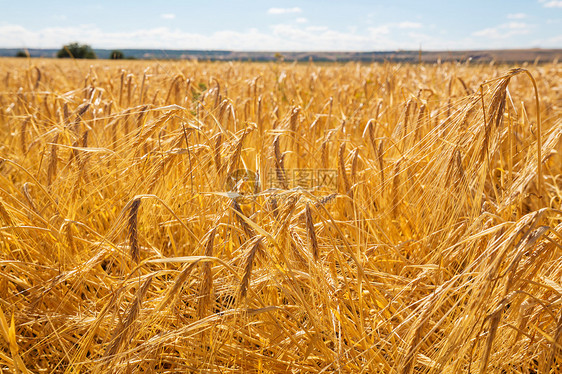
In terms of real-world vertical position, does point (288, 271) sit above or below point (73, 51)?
below

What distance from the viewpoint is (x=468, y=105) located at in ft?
3.46

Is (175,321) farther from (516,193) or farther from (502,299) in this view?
(516,193)

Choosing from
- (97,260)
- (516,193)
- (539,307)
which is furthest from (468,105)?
(97,260)

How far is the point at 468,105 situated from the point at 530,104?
4.04 meters
